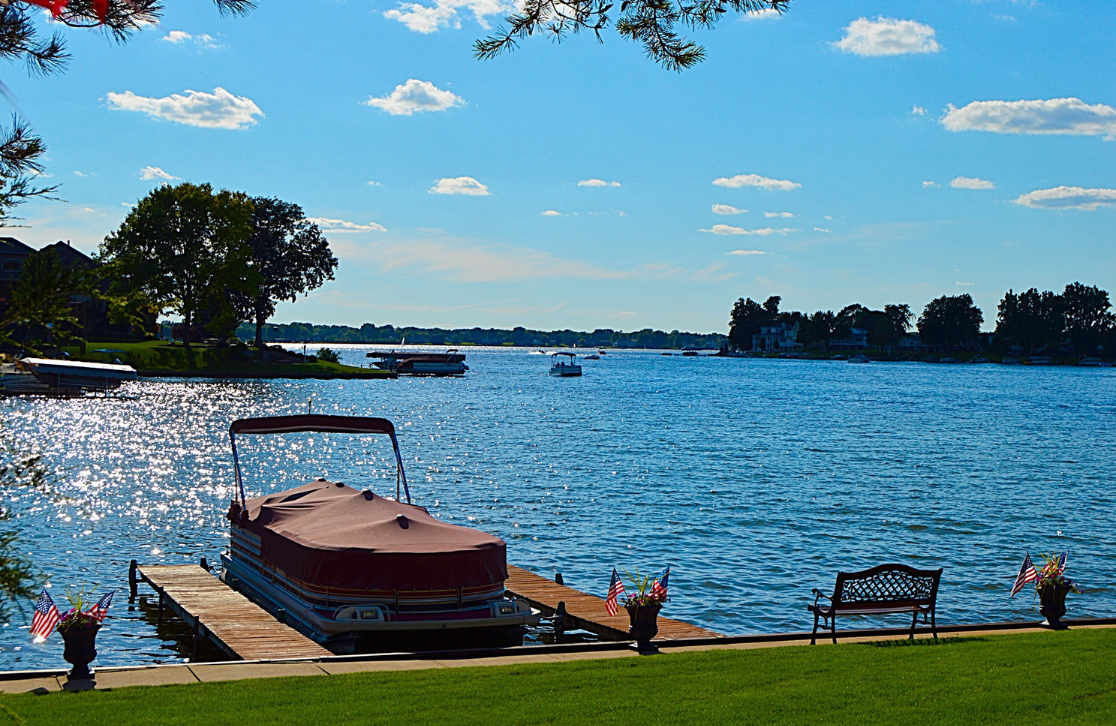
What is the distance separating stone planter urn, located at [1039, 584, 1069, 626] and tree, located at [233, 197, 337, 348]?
125 m

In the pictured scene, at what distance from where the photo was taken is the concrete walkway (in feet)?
40.6

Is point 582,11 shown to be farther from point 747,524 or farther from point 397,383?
point 397,383

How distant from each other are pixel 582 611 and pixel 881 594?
6.28 metres

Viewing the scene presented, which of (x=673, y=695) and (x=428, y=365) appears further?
(x=428, y=365)

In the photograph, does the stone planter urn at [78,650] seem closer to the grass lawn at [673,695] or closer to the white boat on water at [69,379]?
the grass lawn at [673,695]

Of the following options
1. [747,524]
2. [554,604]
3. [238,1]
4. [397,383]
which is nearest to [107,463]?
[747,524]

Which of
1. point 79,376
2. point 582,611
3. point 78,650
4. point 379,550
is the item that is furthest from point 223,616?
point 79,376

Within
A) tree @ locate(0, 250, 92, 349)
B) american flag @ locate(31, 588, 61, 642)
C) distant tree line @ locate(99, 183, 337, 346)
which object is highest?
distant tree line @ locate(99, 183, 337, 346)

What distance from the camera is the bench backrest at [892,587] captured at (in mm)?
16188

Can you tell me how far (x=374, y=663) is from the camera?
46.3ft

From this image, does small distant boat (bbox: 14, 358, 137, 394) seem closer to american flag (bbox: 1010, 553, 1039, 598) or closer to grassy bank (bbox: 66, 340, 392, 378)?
grassy bank (bbox: 66, 340, 392, 378)

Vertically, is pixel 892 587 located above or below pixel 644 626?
above

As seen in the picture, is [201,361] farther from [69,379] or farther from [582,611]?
[582,611]

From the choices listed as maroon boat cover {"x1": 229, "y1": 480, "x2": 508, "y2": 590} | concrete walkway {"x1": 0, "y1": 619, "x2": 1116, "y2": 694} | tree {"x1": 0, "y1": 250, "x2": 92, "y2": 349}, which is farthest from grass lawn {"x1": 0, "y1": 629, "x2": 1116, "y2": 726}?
tree {"x1": 0, "y1": 250, "x2": 92, "y2": 349}
